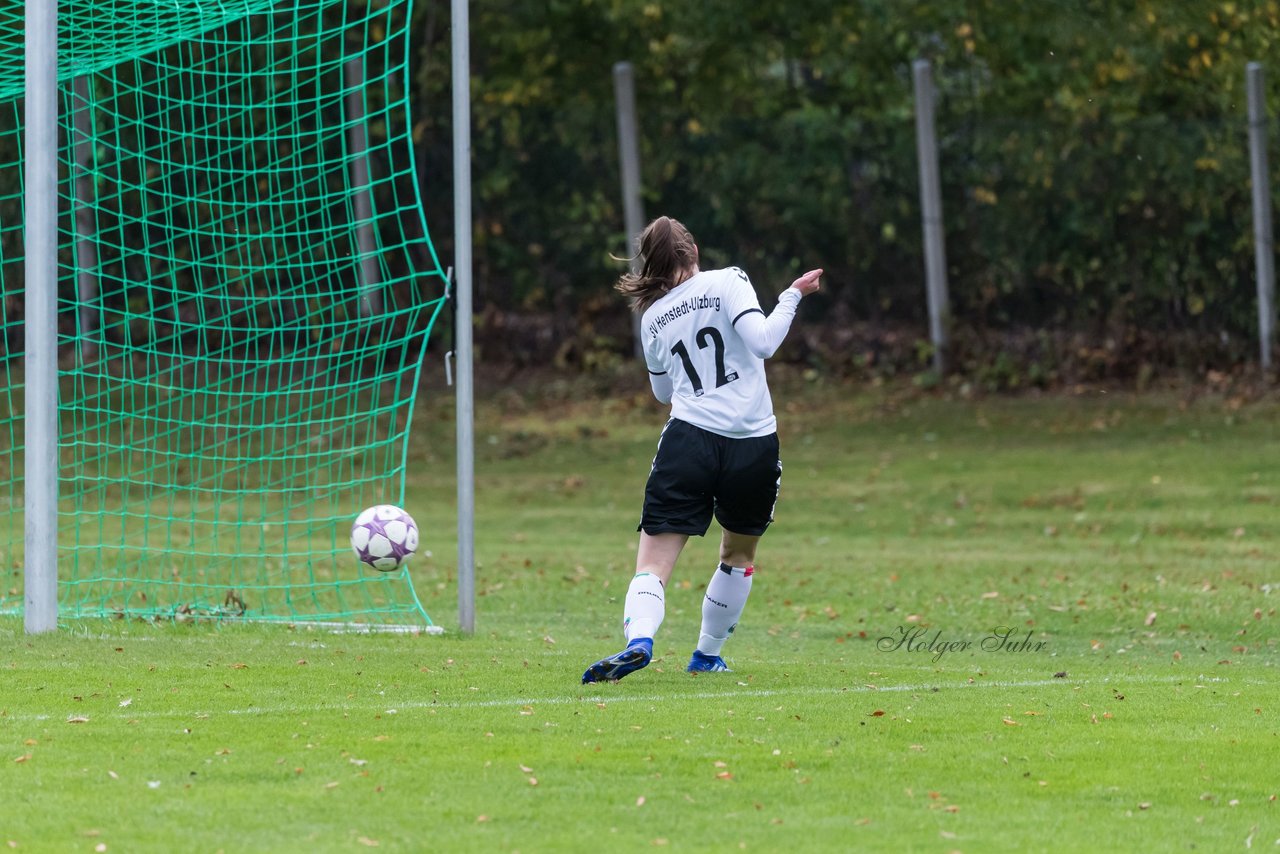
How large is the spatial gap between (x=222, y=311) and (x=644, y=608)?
12.3 m

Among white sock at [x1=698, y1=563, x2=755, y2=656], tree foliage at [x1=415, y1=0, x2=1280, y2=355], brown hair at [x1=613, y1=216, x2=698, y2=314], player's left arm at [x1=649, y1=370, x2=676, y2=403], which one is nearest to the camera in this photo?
brown hair at [x1=613, y1=216, x2=698, y2=314]

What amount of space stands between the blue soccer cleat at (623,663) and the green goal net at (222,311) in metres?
2.25

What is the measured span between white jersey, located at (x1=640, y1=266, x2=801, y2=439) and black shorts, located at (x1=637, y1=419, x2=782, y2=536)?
6 cm

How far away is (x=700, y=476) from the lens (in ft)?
23.5

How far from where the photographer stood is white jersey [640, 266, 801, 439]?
7195mm

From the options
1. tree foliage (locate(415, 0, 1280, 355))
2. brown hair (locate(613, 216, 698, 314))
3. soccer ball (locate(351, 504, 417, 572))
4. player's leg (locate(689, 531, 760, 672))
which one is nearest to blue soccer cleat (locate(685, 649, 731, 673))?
player's leg (locate(689, 531, 760, 672))

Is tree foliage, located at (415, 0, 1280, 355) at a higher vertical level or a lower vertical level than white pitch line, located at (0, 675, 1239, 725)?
higher

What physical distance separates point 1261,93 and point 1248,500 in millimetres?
6154

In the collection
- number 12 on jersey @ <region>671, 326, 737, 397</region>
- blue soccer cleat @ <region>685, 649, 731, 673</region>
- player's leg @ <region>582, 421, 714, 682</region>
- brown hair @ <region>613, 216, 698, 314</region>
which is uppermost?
brown hair @ <region>613, 216, 698, 314</region>

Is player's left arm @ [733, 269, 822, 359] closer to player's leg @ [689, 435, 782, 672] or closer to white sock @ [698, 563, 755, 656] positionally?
player's leg @ [689, 435, 782, 672]

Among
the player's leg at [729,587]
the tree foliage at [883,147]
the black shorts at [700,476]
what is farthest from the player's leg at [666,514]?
the tree foliage at [883,147]

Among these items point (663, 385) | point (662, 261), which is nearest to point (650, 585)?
point (663, 385)

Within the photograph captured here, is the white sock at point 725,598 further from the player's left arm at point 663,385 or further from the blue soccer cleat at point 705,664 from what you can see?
the player's left arm at point 663,385

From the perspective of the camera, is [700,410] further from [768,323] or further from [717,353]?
[768,323]
